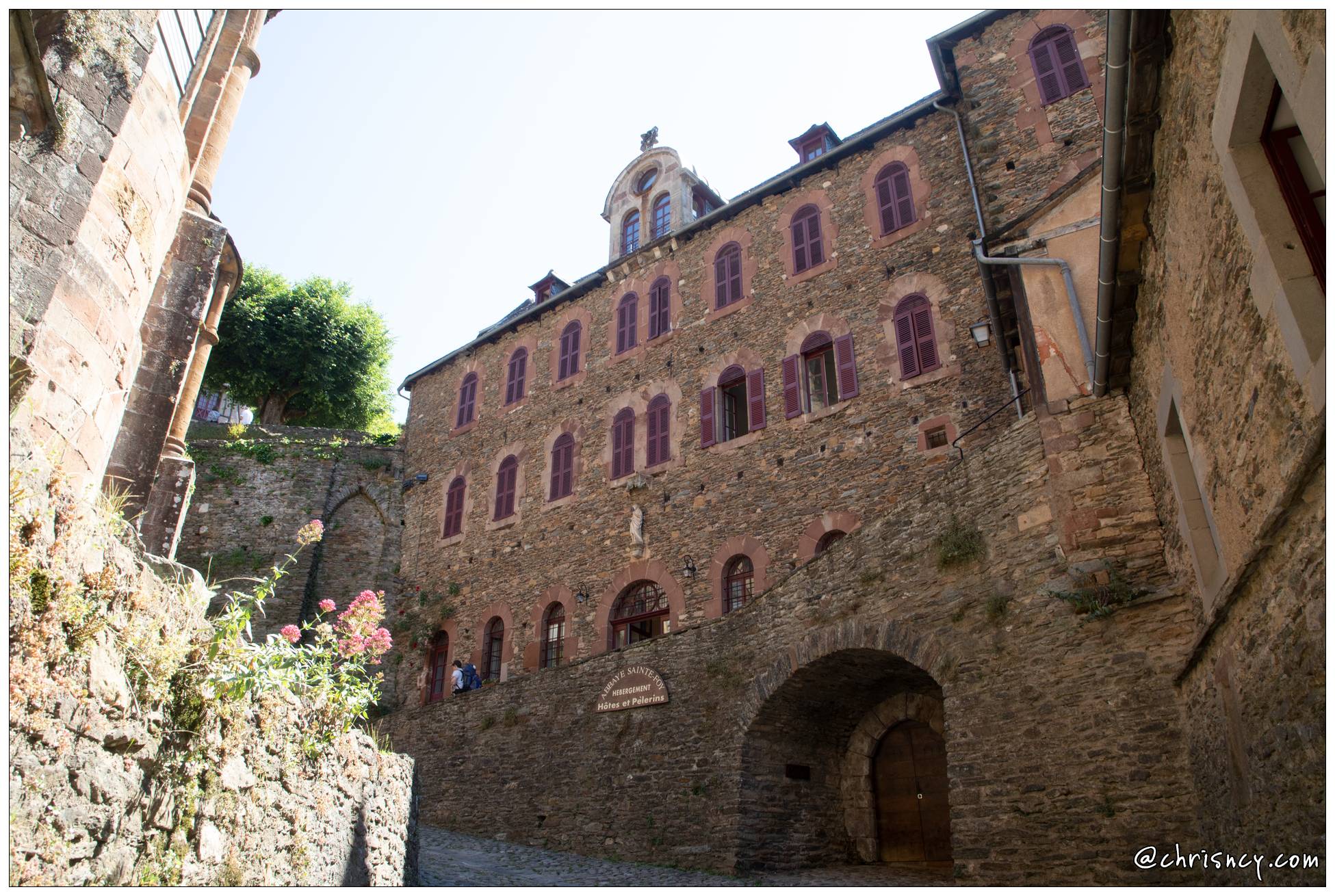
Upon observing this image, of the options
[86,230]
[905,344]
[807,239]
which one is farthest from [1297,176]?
[807,239]

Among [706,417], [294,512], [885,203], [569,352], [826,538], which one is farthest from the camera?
[294,512]

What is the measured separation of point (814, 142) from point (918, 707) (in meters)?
10.7

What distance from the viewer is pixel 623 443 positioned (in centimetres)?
1614

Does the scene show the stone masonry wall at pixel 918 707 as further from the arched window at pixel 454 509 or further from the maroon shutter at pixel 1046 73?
the maroon shutter at pixel 1046 73

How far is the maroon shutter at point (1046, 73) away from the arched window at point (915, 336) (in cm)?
324

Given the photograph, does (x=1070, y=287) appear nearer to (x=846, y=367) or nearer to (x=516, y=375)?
(x=846, y=367)

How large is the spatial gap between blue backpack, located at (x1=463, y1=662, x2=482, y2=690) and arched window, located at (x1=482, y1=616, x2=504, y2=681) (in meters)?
0.32

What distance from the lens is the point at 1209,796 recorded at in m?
5.58

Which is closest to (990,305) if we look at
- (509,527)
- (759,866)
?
(759,866)

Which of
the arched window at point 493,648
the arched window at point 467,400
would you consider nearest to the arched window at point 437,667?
the arched window at point 493,648

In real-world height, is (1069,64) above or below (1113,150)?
above

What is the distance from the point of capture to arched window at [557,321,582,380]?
18016 mm

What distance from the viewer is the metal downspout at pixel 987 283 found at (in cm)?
934

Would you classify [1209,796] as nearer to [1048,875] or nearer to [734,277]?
[1048,875]
